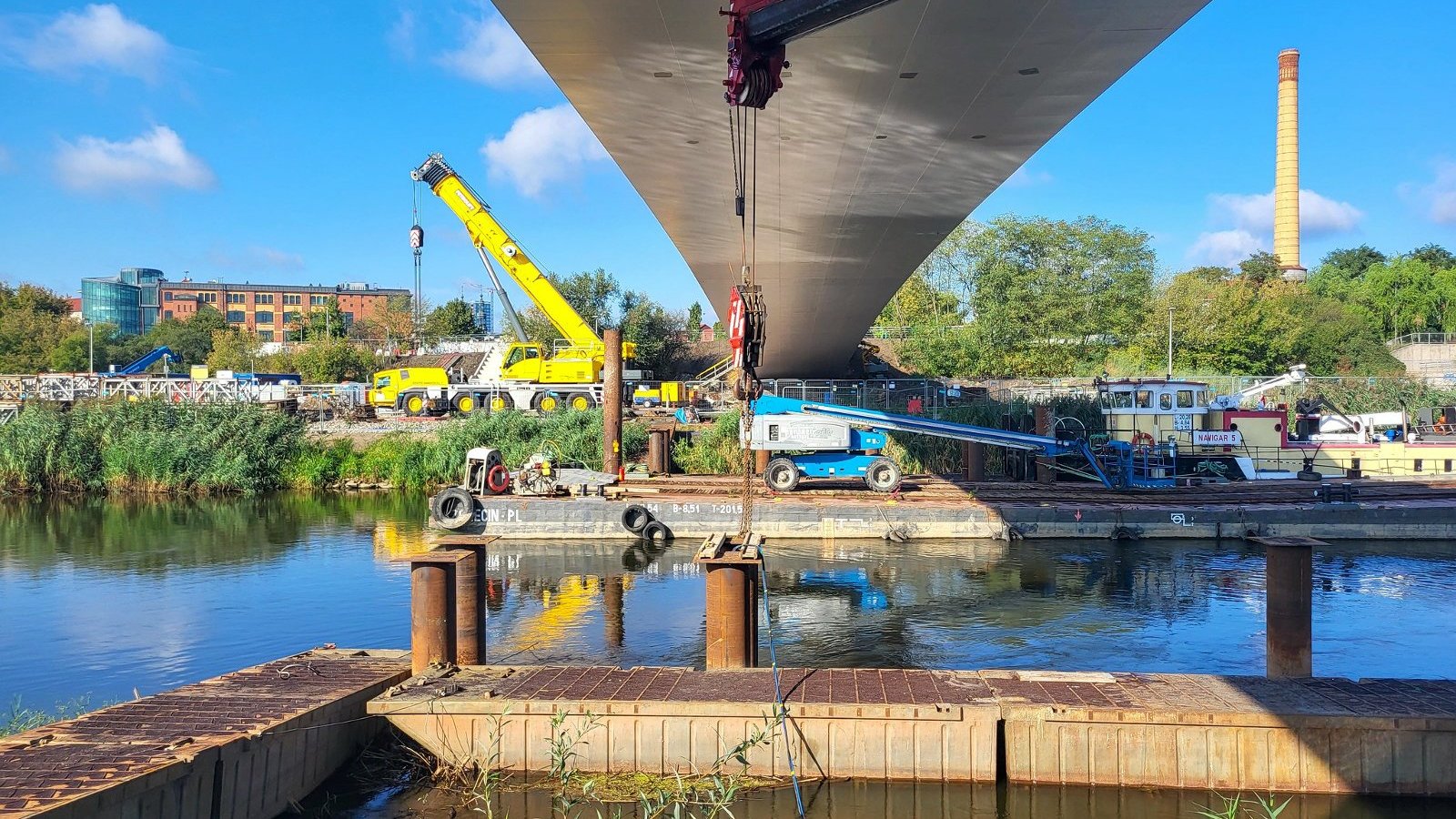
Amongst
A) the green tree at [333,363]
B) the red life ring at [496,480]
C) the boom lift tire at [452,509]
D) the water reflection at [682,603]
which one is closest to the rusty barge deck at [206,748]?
the water reflection at [682,603]

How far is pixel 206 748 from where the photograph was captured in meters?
7.38

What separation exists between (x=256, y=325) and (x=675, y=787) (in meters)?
128

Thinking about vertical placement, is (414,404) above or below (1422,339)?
below

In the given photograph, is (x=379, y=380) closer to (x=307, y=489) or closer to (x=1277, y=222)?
(x=307, y=489)

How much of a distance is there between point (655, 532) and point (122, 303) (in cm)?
13805

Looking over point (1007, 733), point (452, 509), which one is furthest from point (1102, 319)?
point (1007, 733)

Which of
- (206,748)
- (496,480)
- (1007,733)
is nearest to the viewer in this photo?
(206,748)

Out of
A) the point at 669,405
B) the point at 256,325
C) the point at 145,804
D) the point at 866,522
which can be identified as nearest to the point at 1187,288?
the point at 669,405

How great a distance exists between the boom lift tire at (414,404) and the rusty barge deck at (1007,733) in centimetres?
3310

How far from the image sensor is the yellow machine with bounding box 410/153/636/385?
38.9m

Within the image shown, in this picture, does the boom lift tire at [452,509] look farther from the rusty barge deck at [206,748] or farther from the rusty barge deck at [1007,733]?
the rusty barge deck at [1007,733]

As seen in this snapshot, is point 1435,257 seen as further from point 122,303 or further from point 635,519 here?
point 122,303

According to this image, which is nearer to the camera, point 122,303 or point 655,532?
point 655,532

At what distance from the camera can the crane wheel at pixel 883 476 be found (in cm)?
2523
